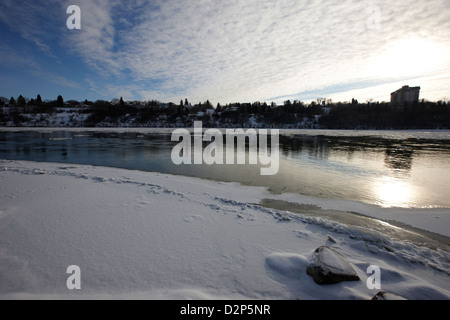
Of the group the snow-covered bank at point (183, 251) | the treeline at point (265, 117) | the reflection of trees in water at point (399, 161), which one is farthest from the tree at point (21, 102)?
the reflection of trees in water at point (399, 161)

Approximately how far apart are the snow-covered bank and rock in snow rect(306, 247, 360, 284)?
0.10m

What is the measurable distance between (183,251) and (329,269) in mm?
2373

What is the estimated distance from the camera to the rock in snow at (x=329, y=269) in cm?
293

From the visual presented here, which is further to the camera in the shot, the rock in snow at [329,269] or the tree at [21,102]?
the tree at [21,102]

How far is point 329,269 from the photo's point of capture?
2.98 meters

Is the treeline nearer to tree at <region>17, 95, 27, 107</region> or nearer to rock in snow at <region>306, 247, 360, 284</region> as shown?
tree at <region>17, 95, 27, 107</region>

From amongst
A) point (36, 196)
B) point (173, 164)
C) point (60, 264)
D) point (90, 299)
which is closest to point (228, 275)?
point (90, 299)

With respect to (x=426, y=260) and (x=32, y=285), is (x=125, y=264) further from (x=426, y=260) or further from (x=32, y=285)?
(x=426, y=260)

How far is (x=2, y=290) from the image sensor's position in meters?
2.64

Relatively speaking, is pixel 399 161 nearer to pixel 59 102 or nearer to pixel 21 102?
pixel 59 102

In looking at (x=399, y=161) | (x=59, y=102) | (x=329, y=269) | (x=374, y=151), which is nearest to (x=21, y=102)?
(x=59, y=102)

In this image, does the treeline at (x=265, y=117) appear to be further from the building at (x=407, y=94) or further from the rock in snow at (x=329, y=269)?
the rock in snow at (x=329, y=269)

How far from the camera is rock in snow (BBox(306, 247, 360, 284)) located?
2.93 meters

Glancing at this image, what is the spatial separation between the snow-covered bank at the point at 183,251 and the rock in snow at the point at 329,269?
101 mm
